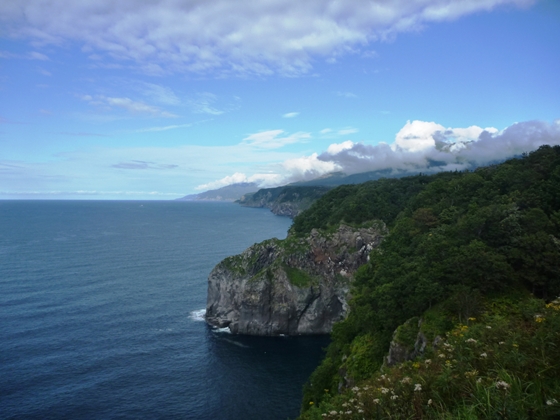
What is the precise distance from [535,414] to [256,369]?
2373 inches

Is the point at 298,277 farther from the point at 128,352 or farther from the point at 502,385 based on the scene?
the point at 502,385

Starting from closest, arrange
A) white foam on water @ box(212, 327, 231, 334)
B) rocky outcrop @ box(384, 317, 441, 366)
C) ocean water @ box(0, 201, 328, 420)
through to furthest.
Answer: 1. rocky outcrop @ box(384, 317, 441, 366)
2. ocean water @ box(0, 201, 328, 420)
3. white foam on water @ box(212, 327, 231, 334)

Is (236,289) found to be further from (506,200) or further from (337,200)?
(506,200)

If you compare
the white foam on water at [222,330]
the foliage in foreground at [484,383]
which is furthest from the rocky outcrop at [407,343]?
the white foam on water at [222,330]

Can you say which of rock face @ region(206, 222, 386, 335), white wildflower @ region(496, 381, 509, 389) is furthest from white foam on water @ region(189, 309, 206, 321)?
white wildflower @ region(496, 381, 509, 389)

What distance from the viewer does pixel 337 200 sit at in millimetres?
114125

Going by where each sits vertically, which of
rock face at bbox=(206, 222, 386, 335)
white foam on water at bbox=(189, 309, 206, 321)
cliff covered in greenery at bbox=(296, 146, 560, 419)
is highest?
cliff covered in greenery at bbox=(296, 146, 560, 419)

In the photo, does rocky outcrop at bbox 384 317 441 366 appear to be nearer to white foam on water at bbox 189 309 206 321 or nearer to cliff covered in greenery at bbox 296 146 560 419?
cliff covered in greenery at bbox 296 146 560 419

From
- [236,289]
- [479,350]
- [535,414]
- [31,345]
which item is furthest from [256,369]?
[535,414]

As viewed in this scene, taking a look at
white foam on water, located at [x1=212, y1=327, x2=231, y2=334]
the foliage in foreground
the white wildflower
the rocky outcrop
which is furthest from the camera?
white foam on water, located at [x1=212, y1=327, x2=231, y2=334]

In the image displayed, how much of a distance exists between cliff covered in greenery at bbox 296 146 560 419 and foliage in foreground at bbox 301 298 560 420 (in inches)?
1.9

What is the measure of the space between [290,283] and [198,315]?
22868 millimetres

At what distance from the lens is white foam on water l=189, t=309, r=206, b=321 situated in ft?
282

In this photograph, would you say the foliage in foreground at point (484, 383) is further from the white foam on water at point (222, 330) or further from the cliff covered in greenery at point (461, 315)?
the white foam on water at point (222, 330)
